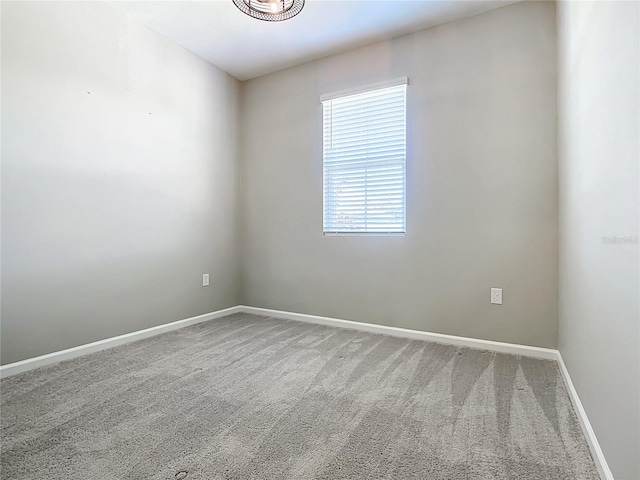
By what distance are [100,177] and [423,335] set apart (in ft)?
9.22

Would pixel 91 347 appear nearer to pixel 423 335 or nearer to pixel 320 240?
pixel 320 240

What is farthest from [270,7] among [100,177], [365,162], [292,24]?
[100,177]

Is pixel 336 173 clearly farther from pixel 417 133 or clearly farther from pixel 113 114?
pixel 113 114

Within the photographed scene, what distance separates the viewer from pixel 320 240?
317 cm

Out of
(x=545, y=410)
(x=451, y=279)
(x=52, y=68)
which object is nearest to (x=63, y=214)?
(x=52, y=68)

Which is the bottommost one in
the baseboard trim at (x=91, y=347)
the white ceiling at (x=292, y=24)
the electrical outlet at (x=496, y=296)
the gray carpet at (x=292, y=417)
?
the gray carpet at (x=292, y=417)

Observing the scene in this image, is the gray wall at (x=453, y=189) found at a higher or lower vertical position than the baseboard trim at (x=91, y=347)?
higher

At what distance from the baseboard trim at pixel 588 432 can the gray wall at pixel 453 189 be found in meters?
0.58

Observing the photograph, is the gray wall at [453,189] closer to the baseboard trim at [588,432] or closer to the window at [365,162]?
the window at [365,162]

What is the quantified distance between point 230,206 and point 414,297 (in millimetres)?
2160

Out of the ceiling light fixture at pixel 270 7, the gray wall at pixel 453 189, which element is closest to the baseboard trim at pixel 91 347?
the gray wall at pixel 453 189

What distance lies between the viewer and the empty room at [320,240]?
A: 1226 mm

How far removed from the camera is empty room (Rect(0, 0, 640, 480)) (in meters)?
1.23

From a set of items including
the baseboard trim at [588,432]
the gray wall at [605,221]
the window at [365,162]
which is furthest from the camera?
the window at [365,162]
